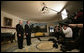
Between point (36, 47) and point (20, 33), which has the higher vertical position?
point (20, 33)

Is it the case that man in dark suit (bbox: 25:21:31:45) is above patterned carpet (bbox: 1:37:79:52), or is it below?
above

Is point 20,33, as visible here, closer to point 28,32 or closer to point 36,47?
point 28,32

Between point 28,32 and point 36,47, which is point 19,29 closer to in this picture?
point 28,32

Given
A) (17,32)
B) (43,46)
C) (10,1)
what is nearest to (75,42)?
(43,46)

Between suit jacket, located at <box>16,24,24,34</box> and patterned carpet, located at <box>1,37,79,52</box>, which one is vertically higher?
suit jacket, located at <box>16,24,24,34</box>

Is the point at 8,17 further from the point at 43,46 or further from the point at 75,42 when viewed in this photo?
the point at 75,42

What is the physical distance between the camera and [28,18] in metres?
0.77

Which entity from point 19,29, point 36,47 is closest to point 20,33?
point 19,29

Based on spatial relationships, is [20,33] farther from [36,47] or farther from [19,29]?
[36,47]

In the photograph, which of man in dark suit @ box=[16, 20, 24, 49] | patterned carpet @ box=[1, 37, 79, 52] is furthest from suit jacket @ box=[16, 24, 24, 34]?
patterned carpet @ box=[1, 37, 79, 52]

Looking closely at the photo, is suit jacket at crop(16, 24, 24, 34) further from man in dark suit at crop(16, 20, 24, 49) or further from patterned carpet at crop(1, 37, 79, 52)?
patterned carpet at crop(1, 37, 79, 52)

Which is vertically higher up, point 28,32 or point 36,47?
point 28,32

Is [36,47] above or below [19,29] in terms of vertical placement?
below

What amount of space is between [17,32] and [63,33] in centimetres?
55
